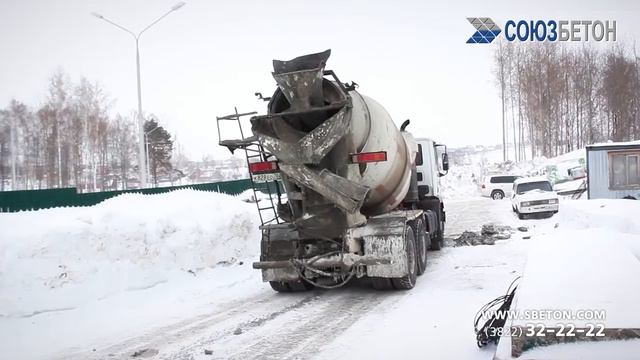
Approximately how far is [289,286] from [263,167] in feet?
7.74

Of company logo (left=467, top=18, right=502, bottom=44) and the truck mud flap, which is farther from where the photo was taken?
company logo (left=467, top=18, right=502, bottom=44)

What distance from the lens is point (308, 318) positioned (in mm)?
7297

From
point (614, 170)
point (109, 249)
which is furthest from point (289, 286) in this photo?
point (614, 170)

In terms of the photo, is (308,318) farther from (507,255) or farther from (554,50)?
(554,50)

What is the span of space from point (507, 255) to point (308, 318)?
21.8 ft

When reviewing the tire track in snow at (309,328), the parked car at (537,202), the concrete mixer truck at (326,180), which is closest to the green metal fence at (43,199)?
the concrete mixer truck at (326,180)

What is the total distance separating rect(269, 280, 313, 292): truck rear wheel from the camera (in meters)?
9.08

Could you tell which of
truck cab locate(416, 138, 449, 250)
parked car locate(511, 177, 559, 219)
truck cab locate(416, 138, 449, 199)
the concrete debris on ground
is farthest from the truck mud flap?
parked car locate(511, 177, 559, 219)

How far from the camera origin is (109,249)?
10594 mm

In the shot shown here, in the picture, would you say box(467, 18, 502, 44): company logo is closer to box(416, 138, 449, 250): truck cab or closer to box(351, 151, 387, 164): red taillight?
box(416, 138, 449, 250): truck cab

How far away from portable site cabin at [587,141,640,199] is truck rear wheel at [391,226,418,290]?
1573 cm

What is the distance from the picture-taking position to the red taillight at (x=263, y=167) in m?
8.83

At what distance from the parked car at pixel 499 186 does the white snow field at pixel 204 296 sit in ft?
73.2

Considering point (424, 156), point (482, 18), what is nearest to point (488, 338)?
point (424, 156)
